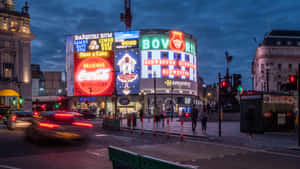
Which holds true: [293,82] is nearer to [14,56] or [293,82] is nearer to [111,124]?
[111,124]

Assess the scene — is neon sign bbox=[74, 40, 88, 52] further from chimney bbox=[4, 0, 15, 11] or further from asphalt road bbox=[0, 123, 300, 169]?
asphalt road bbox=[0, 123, 300, 169]

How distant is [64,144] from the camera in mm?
15930

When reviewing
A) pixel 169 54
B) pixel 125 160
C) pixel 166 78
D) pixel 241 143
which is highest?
pixel 169 54

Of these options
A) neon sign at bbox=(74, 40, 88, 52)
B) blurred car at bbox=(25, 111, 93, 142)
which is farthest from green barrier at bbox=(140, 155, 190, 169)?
neon sign at bbox=(74, 40, 88, 52)

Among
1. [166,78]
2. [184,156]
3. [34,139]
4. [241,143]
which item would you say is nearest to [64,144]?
[34,139]

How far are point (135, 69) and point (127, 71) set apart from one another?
2.11 m

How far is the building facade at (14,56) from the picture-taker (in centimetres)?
5981

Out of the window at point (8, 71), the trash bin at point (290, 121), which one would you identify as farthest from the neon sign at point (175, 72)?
the trash bin at point (290, 121)

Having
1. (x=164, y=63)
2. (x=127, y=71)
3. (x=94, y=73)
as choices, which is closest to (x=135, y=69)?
(x=127, y=71)

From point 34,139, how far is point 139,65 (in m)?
61.3

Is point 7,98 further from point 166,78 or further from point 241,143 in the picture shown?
point 241,143

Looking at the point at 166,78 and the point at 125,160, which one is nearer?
the point at 125,160

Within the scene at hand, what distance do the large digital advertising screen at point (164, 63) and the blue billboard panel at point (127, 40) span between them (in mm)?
1544

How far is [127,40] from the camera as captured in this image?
78375 millimetres
